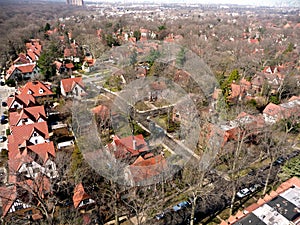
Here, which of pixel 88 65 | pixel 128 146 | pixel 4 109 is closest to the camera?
pixel 128 146

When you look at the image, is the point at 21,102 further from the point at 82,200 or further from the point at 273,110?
the point at 273,110

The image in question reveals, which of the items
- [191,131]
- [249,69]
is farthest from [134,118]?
[249,69]

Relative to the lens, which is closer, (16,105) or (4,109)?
(16,105)

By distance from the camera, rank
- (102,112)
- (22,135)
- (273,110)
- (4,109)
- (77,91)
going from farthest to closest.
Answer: (77,91), (4,109), (273,110), (102,112), (22,135)

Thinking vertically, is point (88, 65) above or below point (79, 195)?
→ above

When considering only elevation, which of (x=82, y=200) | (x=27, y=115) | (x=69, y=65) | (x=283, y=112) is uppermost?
→ (x=283, y=112)

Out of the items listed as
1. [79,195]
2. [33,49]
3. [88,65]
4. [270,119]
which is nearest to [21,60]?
[33,49]

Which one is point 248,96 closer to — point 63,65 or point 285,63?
point 285,63
